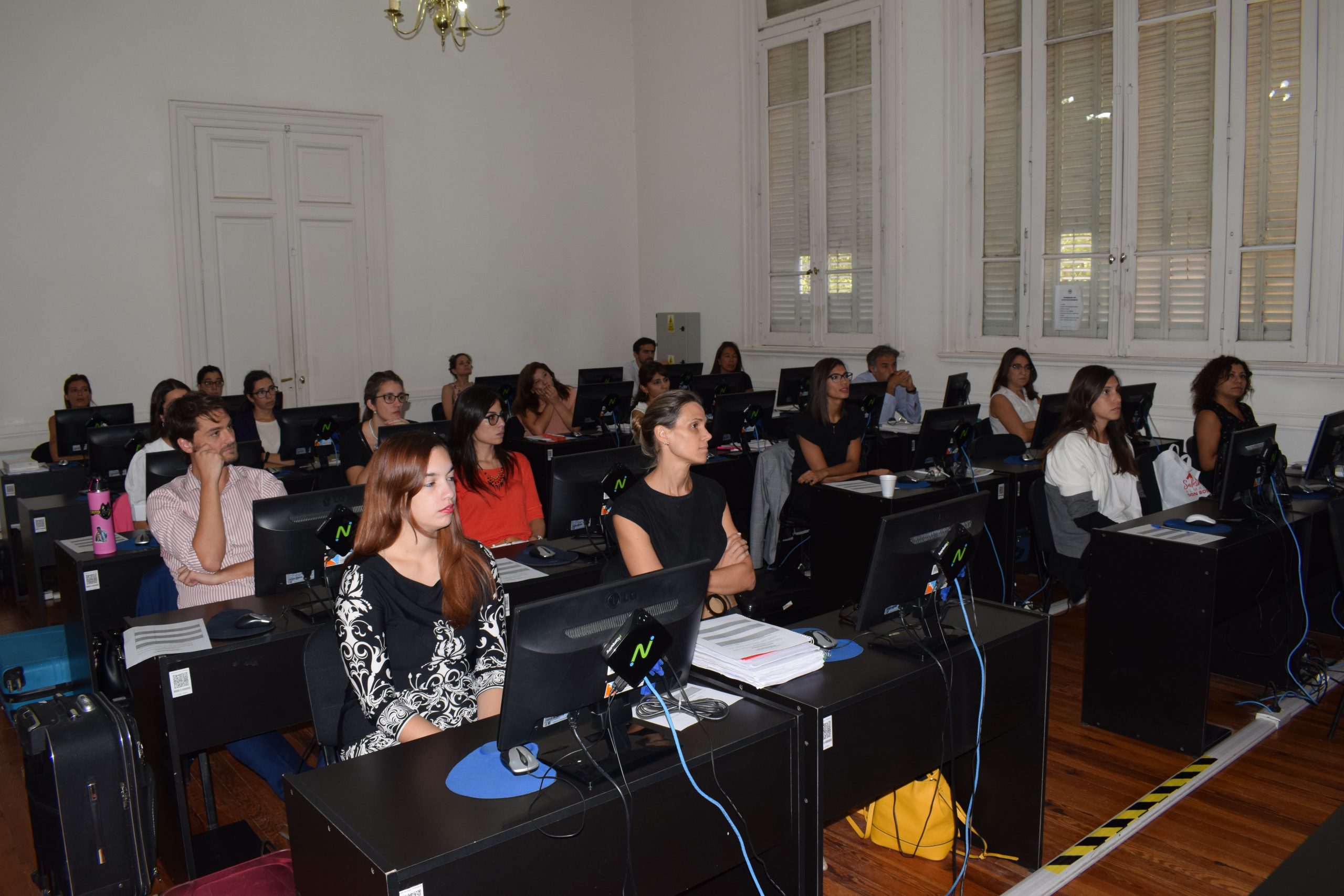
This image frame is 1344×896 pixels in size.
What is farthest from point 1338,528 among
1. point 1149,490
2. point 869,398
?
Result: point 869,398

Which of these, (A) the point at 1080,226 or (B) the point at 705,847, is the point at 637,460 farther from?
(A) the point at 1080,226

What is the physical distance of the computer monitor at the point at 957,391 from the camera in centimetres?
702

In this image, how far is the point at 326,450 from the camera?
5.88 metres

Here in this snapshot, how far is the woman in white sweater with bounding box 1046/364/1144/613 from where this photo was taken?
4270 mm

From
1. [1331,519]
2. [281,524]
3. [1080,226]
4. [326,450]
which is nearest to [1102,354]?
[1080,226]

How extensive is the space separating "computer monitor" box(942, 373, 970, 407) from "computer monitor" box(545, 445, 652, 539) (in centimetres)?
397

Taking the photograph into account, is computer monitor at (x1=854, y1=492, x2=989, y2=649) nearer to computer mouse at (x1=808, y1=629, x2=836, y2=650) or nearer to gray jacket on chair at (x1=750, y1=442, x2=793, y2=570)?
computer mouse at (x1=808, y1=629, x2=836, y2=650)

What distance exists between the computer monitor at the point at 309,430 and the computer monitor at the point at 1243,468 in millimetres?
4417

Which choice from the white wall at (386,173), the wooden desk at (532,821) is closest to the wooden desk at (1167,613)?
the wooden desk at (532,821)

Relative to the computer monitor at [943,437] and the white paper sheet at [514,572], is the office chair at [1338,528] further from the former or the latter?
the white paper sheet at [514,572]

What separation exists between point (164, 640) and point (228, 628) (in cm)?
16

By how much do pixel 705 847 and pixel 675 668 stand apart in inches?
13.7

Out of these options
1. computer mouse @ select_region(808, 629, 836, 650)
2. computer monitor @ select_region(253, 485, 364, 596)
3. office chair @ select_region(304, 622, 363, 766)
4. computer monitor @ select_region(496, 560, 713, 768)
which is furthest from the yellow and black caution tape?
computer monitor @ select_region(253, 485, 364, 596)

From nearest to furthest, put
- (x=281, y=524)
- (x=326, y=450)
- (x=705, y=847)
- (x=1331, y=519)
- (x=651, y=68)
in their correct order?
(x=705, y=847), (x=281, y=524), (x=1331, y=519), (x=326, y=450), (x=651, y=68)
